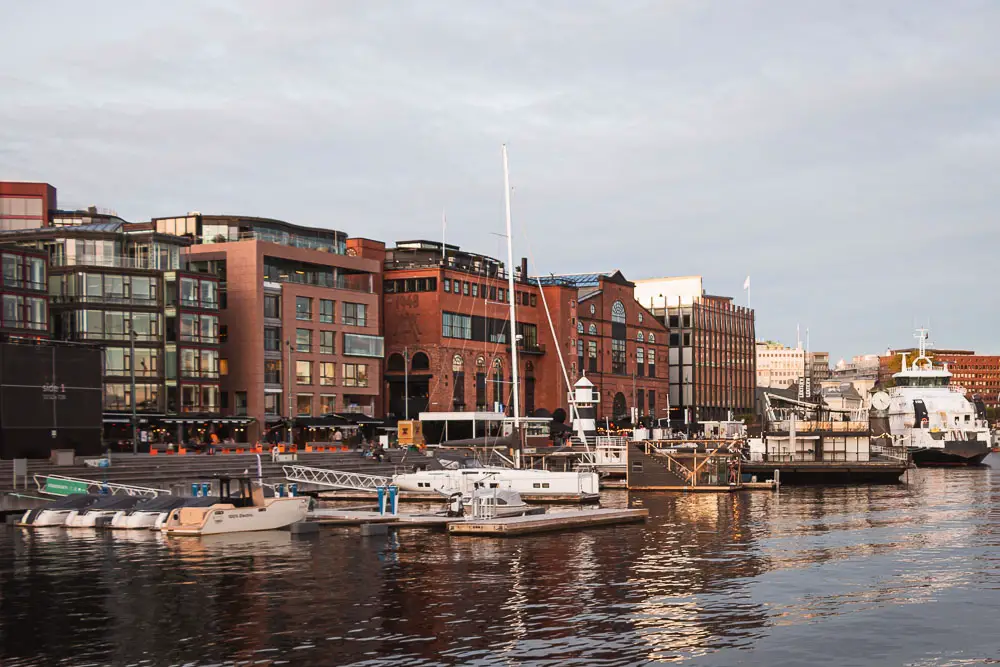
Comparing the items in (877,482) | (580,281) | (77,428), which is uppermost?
(580,281)

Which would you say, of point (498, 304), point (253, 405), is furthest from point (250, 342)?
point (498, 304)

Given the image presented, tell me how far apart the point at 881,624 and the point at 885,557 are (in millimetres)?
13637

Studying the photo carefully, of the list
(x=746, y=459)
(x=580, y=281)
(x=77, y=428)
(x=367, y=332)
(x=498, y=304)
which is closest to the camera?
(x=77, y=428)

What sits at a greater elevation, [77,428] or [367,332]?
[367,332]

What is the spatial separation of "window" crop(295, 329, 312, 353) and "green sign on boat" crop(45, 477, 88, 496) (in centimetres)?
5773

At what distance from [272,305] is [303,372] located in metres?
7.52

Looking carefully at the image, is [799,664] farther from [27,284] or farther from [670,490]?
[27,284]

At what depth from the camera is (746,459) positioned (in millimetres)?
101250

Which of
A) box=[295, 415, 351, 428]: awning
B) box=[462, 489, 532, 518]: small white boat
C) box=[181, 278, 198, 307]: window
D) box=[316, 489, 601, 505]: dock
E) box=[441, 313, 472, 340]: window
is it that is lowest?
box=[316, 489, 601, 505]: dock

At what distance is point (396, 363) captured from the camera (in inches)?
5349

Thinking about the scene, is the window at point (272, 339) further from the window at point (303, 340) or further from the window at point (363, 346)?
the window at point (363, 346)

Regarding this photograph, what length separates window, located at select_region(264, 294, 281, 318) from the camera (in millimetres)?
115938

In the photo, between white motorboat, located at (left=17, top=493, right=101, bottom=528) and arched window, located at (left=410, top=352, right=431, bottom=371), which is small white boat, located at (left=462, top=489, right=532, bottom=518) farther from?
arched window, located at (left=410, top=352, right=431, bottom=371)

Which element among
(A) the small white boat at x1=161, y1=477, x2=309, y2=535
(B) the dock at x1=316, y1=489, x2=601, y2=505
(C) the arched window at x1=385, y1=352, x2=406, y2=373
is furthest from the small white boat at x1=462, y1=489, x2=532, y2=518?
(C) the arched window at x1=385, y1=352, x2=406, y2=373
